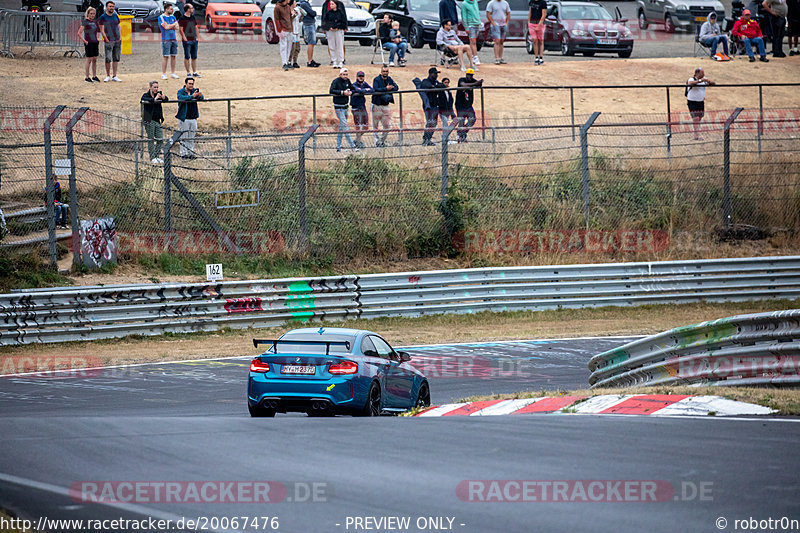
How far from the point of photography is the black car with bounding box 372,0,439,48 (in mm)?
35625

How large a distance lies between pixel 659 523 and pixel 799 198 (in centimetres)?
2116

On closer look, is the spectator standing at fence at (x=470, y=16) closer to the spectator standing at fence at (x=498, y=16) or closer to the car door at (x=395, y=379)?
the spectator standing at fence at (x=498, y=16)

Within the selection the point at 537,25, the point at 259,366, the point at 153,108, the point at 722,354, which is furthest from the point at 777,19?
the point at 259,366

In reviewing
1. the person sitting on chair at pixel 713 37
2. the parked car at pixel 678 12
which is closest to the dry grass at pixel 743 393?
the person sitting on chair at pixel 713 37

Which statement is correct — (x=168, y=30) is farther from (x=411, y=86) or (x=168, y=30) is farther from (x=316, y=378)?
(x=316, y=378)

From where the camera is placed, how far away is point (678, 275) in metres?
21.5

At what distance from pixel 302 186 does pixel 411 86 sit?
1010 centimetres

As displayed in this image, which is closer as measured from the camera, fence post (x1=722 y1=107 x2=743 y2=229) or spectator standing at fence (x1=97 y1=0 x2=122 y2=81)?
fence post (x1=722 y1=107 x2=743 y2=229)

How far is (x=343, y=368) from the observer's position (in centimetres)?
1134

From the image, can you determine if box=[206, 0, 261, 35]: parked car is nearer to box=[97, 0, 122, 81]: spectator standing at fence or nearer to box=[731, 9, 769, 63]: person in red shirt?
box=[97, 0, 122, 81]: spectator standing at fence

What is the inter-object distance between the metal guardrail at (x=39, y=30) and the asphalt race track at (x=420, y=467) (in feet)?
81.1

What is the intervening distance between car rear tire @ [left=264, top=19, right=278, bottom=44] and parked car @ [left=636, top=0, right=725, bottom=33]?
16.8 m

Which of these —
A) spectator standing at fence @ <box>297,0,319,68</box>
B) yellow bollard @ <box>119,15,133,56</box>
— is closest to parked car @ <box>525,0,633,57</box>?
spectator standing at fence @ <box>297,0,319,68</box>

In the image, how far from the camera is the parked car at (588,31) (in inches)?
1457
